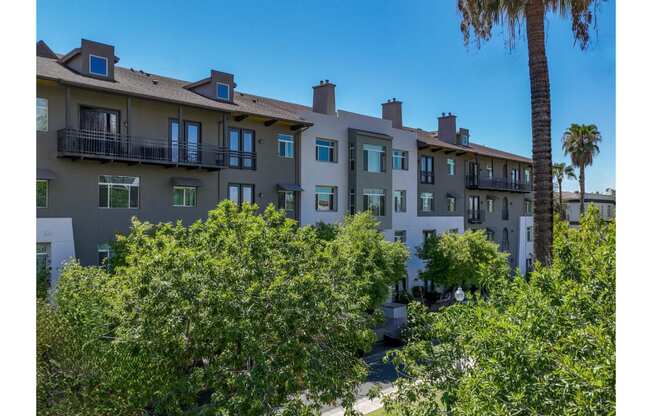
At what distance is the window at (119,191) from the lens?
53.0ft

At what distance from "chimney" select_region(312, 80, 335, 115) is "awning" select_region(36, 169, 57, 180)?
12853 millimetres

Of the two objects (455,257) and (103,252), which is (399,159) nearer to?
(455,257)

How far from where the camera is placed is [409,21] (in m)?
8.90

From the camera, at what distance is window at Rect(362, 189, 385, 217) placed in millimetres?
24266

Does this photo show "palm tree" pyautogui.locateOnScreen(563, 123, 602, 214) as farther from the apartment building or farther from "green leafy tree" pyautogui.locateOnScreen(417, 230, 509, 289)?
the apartment building

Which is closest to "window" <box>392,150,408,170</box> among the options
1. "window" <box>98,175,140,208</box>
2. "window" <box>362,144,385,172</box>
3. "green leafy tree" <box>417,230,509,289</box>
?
"window" <box>362,144,385,172</box>

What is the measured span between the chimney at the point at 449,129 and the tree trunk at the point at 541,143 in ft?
71.3

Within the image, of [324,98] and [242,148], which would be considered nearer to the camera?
[242,148]

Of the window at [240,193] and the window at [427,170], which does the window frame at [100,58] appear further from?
the window at [427,170]

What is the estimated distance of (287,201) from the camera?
21500 mm

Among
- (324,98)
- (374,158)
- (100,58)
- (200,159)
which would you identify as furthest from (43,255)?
(374,158)

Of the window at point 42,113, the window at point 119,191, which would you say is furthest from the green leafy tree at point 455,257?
the window at point 42,113

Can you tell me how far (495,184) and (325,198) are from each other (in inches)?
611
